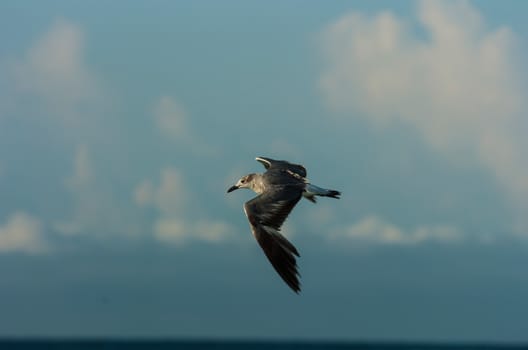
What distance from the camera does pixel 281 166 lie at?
36.4m

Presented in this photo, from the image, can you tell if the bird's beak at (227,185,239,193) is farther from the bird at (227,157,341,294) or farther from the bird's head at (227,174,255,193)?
the bird at (227,157,341,294)

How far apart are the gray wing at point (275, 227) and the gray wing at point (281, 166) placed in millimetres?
4067

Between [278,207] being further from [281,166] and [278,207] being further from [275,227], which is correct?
[281,166]

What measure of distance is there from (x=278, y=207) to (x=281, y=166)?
595 centimetres

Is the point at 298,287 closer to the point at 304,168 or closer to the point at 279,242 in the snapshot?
the point at 279,242

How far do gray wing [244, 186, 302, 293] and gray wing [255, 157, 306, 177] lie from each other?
4067 millimetres

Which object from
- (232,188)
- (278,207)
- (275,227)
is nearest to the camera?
(275,227)

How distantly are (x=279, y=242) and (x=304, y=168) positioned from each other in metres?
7.83

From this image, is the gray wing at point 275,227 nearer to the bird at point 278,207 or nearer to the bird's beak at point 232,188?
the bird at point 278,207

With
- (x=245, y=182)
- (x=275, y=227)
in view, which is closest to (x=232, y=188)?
(x=245, y=182)

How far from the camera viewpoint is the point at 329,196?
33.4 m

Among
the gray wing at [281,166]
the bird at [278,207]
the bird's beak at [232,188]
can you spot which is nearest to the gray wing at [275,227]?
the bird at [278,207]

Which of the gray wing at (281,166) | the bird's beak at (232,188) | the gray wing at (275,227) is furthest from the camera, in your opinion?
the bird's beak at (232,188)

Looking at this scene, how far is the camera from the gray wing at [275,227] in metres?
28.7
